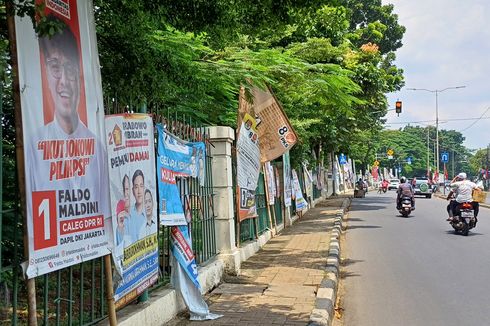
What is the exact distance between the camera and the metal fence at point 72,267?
3.33 metres

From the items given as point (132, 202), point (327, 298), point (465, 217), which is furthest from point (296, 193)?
point (132, 202)

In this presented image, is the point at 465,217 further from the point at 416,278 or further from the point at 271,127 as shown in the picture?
the point at 271,127

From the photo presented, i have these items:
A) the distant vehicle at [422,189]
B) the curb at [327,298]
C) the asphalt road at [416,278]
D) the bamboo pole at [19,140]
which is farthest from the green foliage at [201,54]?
the distant vehicle at [422,189]

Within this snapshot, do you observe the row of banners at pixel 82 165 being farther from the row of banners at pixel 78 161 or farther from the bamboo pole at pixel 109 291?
the bamboo pole at pixel 109 291

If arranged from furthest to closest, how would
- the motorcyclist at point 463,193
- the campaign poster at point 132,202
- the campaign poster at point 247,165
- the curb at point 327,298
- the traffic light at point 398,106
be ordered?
the traffic light at point 398,106 < the motorcyclist at point 463,193 < the campaign poster at point 247,165 < the curb at point 327,298 < the campaign poster at point 132,202

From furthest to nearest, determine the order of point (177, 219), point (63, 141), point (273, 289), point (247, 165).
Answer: point (247, 165), point (273, 289), point (177, 219), point (63, 141)

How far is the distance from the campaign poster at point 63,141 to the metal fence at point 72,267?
7.3 inches

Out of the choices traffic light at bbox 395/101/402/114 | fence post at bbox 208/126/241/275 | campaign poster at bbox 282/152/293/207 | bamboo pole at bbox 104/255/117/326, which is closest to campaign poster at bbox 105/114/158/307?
bamboo pole at bbox 104/255/117/326

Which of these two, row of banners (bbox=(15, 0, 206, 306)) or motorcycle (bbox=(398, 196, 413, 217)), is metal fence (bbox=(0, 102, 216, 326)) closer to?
row of banners (bbox=(15, 0, 206, 306))

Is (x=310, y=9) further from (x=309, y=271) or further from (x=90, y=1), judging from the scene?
(x=309, y=271)

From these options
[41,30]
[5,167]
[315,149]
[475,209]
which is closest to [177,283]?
[5,167]

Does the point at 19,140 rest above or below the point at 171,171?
above

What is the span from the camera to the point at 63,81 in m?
3.33

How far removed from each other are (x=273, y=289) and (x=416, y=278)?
109 inches
